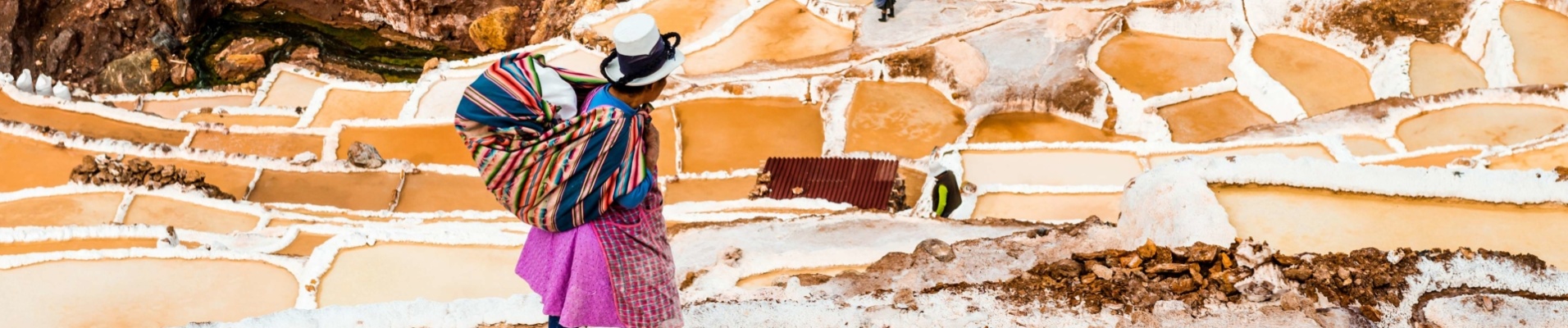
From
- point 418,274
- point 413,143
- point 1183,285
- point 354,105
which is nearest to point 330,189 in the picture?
point 413,143

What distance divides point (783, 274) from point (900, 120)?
29.1 ft

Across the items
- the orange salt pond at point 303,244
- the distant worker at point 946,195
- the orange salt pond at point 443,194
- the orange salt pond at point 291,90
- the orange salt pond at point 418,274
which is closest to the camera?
the orange salt pond at point 418,274

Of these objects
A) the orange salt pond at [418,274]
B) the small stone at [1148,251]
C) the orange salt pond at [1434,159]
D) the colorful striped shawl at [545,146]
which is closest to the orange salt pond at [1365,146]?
the orange salt pond at [1434,159]

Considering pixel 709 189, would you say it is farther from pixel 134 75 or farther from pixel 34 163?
pixel 134 75

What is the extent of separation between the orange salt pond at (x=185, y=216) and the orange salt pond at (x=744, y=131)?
5.43 meters

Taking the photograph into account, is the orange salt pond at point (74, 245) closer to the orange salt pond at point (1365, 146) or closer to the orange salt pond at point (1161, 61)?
the orange salt pond at point (1365, 146)

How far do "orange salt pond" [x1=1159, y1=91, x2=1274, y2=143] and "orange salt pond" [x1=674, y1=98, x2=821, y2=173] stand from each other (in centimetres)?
468

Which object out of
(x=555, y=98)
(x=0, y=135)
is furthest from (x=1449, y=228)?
(x=0, y=135)

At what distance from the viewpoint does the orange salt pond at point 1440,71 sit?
15164 millimetres

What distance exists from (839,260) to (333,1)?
108 ft

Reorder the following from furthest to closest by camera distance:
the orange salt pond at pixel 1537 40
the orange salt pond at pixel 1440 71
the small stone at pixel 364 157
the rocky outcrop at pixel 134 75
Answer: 1. the rocky outcrop at pixel 134 75
2. the orange salt pond at pixel 1440 71
3. the orange salt pond at pixel 1537 40
4. the small stone at pixel 364 157

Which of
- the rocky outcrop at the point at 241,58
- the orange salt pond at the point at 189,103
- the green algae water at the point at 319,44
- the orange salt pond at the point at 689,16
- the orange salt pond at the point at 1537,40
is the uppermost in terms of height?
the orange salt pond at the point at 1537,40

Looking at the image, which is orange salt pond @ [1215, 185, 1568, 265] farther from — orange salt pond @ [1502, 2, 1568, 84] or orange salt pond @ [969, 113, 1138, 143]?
orange salt pond @ [1502, 2, 1568, 84]

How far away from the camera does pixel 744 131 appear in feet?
53.4
